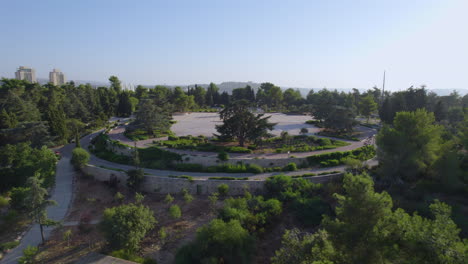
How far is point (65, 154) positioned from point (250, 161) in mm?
23801

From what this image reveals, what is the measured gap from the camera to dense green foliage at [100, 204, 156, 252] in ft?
47.1

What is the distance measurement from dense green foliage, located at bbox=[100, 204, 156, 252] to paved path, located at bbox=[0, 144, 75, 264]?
5.66 m

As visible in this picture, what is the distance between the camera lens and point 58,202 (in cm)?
2091

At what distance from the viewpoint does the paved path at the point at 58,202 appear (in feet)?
50.7

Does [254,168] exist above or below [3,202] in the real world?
above

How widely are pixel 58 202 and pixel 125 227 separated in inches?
416

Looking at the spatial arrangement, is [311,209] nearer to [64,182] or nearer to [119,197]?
[119,197]

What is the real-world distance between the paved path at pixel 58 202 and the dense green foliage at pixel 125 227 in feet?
18.6

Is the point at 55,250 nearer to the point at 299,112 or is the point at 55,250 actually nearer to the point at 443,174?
the point at 443,174

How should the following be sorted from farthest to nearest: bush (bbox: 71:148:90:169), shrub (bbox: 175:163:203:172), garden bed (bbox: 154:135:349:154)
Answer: garden bed (bbox: 154:135:349:154) < bush (bbox: 71:148:90:169) < shrub (bbox: 175:163:203:172)

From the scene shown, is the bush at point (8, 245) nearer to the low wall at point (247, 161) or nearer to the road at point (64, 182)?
Answer: the road at point (64, 182)

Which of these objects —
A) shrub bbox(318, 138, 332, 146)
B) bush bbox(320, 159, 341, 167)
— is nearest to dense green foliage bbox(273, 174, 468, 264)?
bush bbox(320, 159, 341, 167)

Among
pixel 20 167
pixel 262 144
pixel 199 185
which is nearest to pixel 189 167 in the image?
pixel 199 185

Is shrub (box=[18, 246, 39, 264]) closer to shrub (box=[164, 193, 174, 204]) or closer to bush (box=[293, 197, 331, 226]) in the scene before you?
shrub (box=[164, 193, 174, 204])
